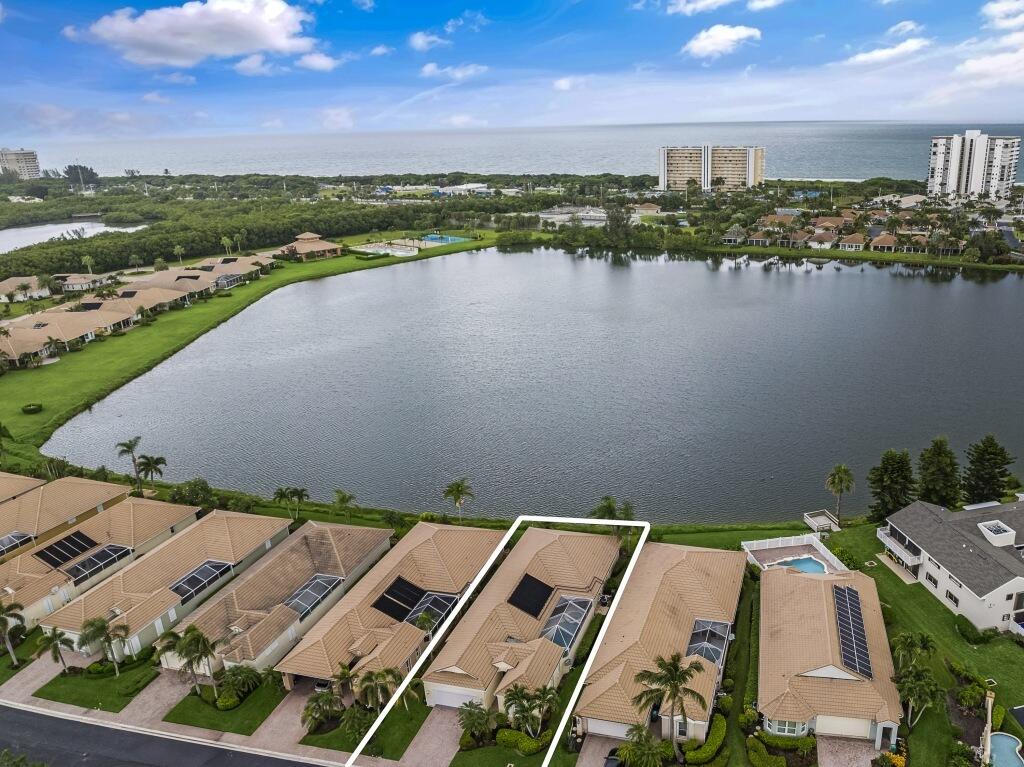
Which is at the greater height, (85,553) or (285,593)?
(85,553)

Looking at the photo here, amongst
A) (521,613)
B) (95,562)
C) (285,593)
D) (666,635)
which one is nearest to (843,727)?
(666,635)

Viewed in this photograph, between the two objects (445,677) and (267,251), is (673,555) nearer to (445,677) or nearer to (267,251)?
(445,677)

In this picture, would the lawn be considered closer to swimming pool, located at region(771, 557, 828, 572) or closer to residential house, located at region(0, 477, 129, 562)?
residential house, located at region(0, 477, 129, 562)

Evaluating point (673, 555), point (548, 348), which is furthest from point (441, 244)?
point (673, 555)

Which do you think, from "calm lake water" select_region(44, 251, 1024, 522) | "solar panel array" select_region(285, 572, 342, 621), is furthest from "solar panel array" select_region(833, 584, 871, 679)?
"solar panel array" select_region(285, 572, 342, 621)

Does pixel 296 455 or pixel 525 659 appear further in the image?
pixel 296 455

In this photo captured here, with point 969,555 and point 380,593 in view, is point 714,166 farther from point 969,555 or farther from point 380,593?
point 380,593
